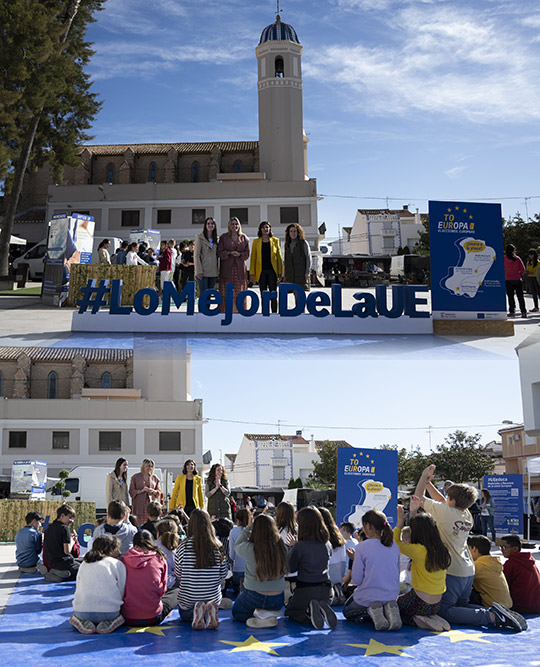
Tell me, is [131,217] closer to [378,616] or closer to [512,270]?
[512,270]

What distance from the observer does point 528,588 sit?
680 cm

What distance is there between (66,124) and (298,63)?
80.8 feet

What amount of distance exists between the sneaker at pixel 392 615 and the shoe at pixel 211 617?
1388 mm

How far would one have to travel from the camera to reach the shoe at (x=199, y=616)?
5875mm

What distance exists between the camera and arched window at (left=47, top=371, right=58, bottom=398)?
37875 mm

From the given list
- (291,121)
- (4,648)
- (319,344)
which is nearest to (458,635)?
(4,648)

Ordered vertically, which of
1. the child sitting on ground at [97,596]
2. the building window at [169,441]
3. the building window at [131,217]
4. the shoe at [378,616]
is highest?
the building window at [131,217]

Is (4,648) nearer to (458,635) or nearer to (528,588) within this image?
(458,635)

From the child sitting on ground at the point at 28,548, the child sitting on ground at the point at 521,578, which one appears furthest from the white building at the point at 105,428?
the child sitting on ground at the point at 521,578

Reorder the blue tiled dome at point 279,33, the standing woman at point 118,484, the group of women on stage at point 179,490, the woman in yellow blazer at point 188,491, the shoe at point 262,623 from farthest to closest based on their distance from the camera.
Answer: the blue tiled dome at point 279,33 < the woman in yellow blazer at point 188,491 < the group of women on stage at point 179,490 < the standing woman at point 118,484 < the shoe at point 262,623

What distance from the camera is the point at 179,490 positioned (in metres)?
9.91

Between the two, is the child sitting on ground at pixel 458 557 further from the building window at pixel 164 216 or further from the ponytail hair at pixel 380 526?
the building window at pixel 164 216

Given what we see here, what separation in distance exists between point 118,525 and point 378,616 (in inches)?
116

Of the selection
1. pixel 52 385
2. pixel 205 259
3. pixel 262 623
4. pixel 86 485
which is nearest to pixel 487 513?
pixel 205 259
